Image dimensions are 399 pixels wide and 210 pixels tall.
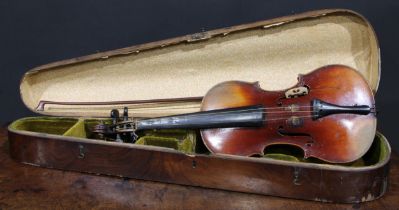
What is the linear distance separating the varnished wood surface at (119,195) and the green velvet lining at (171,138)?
117 millimetres

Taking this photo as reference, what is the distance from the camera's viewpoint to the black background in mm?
2158

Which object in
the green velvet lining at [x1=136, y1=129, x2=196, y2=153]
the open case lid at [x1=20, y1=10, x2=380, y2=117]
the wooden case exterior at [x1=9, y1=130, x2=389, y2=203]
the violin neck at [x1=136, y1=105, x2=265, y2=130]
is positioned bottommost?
the wooden case exterior at [x1=9, y1=130, x2=389, y2=203]

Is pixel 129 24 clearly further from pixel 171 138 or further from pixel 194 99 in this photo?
pixel 171 138

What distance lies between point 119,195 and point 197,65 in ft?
1.93

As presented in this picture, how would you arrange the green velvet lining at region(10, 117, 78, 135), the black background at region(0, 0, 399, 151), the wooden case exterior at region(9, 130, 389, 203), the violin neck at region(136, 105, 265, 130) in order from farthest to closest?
the black background at region(0, 0, 399, 151)
the green velvet lining at region(10, 117, 78, 135)
the violin neck at region(136, 105, 265, 130)
the wooden case exterior at region(9, 130, 389, 203)

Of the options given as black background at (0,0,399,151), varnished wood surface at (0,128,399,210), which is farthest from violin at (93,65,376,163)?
black background at (0,0,399,151)

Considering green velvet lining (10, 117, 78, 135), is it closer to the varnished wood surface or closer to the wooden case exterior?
the wooden case exterior

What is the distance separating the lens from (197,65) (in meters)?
1.96

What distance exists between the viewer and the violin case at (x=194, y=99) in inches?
62.6

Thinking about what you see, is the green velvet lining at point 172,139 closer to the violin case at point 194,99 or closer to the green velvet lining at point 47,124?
the violin case at point 194,99

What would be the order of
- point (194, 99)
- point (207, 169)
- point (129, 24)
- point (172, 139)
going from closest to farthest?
point (207, 169) → point (172, 139) → point (194, 99) → point (129, 24)

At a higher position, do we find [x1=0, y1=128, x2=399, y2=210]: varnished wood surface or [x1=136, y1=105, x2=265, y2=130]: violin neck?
[x1=136, y1=105, x2=265, y2=130]: violin neck


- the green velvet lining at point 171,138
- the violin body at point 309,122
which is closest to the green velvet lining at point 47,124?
the green velvet lining at point 171,138

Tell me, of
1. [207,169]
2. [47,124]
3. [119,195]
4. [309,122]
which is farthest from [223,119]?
[47,124]
